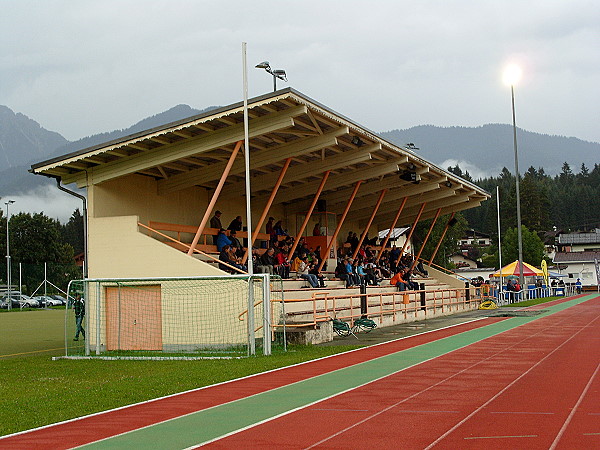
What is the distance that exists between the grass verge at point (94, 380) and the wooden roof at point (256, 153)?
5.84 metres

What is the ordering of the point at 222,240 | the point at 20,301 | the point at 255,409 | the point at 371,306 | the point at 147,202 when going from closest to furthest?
the point at 255,409 → the point at 222,240 → the point at 147,202 → the point at 371,306 → the point at 20,301

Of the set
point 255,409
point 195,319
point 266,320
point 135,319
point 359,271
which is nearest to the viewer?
point 255,409

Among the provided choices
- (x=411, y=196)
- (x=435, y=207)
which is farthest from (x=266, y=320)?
(x=435, y=207)

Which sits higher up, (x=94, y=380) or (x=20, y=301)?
(x=20, y=301)

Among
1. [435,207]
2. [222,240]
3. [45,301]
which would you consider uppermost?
[435,207]

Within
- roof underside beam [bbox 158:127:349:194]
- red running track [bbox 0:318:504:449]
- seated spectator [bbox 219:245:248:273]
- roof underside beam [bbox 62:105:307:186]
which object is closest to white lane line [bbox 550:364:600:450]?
red running track [bbox 0:318:504:449]

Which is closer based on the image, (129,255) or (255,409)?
(255,409)

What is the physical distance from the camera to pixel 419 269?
43.1m

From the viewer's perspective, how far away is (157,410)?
33.1 feet

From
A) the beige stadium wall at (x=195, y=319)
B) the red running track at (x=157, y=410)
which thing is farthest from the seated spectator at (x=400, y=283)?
the red running track at (x=157, y=410)

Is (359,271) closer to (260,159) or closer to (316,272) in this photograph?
(316,272)

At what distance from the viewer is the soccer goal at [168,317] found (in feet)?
61.8

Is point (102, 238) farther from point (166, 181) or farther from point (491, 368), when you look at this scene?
point (491, 368)

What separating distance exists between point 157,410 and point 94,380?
4110 mm
